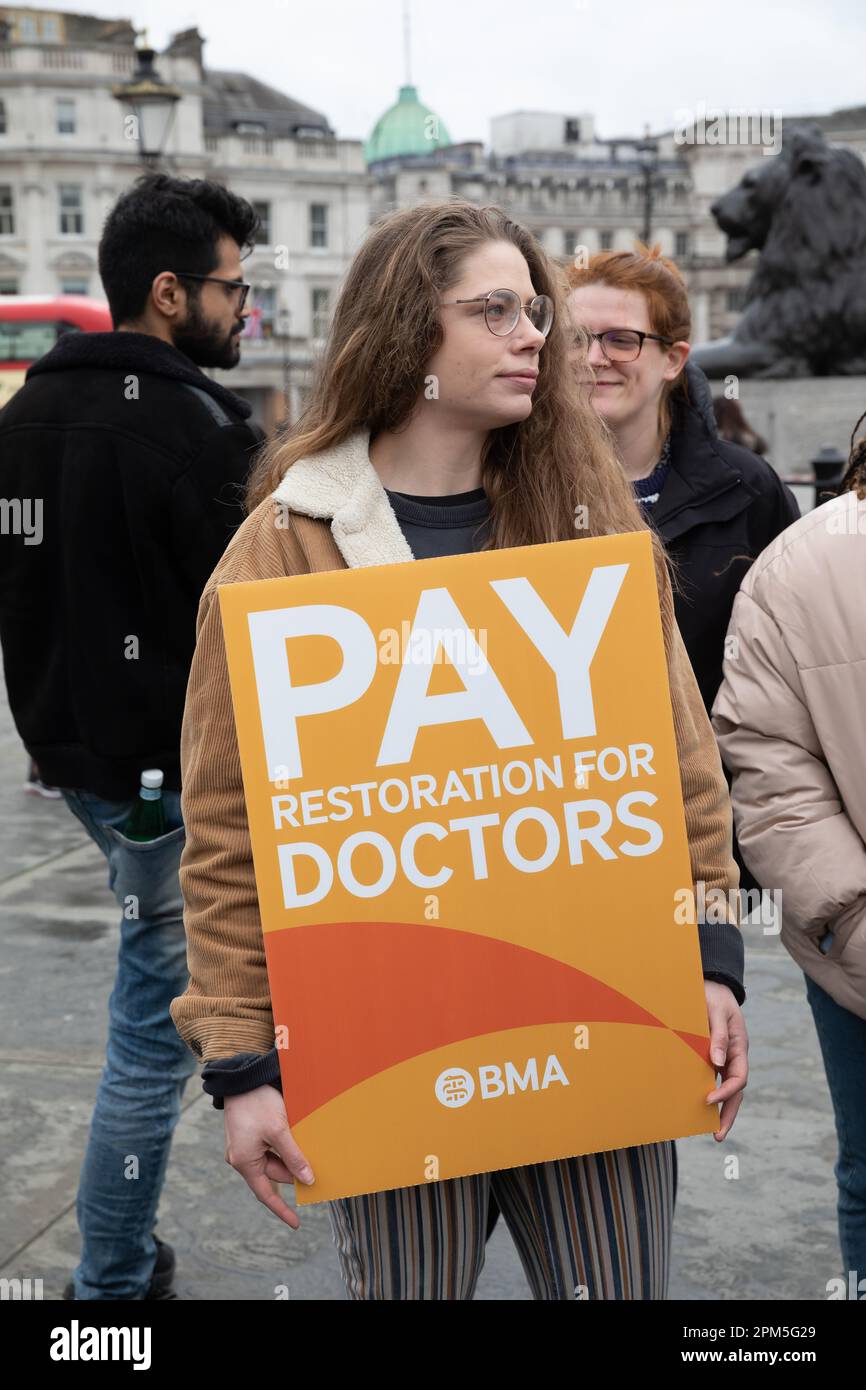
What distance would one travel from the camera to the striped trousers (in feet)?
6.60

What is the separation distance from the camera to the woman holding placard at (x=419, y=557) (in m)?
1.97

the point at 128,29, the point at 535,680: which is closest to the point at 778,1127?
the point at 535,680

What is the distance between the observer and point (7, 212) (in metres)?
58.5

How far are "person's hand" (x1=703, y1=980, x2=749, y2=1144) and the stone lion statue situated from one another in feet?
42.5

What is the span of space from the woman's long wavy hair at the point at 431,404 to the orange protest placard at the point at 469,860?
184 millimetres

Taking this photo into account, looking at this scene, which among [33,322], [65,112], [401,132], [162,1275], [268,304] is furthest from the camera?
Answer: [401,132]

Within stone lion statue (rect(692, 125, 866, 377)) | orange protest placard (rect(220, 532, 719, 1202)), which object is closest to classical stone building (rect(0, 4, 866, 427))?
stone lion statue (rect(692, 125, 866, 377))

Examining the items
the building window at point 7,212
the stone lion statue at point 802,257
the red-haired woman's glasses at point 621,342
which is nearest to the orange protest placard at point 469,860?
the red-haired woman's glasses at point 621,342

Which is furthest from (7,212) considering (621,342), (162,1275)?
(162,1275)

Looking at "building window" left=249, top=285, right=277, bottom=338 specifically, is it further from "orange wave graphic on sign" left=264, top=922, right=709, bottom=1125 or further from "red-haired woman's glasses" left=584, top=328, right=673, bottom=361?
"orange wave graphic on sign" left=264, top=922, right=709, bottom=1125

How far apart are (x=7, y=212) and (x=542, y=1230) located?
202ft

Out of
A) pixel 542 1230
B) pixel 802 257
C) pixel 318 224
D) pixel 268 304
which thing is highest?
pixel 318 224

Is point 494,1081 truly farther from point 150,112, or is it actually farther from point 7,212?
point 7,212

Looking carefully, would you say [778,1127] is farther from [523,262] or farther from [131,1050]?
[523,262]
